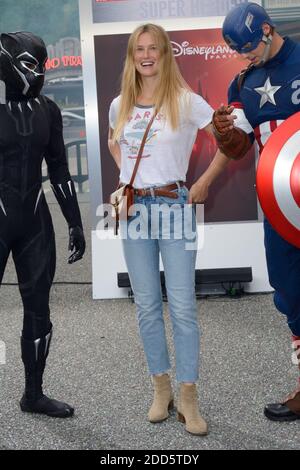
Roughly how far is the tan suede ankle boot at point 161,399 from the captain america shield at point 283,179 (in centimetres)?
87

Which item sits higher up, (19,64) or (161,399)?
(19,64)

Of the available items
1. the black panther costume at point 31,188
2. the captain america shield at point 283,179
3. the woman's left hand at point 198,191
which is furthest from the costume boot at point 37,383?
the captain america shield at point 283,179

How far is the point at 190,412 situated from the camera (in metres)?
3.07

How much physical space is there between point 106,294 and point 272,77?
2775 mm

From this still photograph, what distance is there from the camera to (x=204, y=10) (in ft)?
16.7

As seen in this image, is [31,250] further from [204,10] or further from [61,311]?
[204,10]

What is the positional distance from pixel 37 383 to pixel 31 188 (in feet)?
2.94

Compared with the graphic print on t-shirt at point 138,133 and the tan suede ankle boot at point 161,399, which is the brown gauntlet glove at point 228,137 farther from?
the tan suede ankle boot at point 161,399

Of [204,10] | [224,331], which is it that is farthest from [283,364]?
[204,10]

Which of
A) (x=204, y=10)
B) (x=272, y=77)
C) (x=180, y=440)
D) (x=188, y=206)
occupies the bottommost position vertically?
(x=180, y=440)

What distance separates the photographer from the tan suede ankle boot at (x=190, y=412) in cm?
302

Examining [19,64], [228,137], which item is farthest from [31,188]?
[228,137]

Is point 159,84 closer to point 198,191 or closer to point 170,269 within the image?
point 198,191

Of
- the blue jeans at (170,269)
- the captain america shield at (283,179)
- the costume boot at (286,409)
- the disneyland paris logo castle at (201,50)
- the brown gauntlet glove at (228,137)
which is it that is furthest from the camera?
the disneyland paris logo castle at (201,50)
